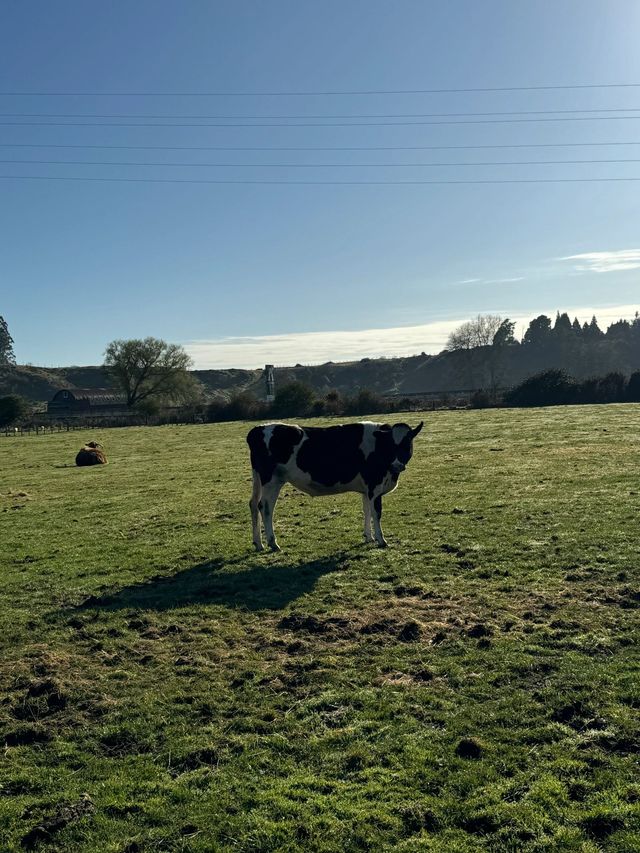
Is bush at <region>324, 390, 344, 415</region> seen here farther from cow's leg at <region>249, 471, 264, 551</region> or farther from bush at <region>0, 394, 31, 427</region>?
cow's leg at <region>249, 471, 264, 551</region>

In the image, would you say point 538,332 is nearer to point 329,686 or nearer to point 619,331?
point 619,331

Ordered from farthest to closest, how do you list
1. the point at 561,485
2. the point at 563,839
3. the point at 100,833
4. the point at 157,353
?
the point at 157,353
the point at 561,485
the point at 100,833
the point at 563,839

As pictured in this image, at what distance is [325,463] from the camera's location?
1265 cm

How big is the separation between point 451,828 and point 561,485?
14.6m

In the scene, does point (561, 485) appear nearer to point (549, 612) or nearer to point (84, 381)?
point (549, 612)

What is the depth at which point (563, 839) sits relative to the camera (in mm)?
3982

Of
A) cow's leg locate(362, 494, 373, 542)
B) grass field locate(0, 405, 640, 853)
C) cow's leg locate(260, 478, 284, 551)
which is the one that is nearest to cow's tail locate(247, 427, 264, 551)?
cow's leg locate(260, 478, 284, 551)

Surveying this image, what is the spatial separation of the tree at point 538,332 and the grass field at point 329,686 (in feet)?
439

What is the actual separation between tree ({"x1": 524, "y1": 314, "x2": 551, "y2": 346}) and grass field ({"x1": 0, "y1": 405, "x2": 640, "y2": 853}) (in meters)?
134

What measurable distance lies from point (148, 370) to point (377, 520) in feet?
271

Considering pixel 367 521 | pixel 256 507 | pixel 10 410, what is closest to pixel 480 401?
pixel 10 410

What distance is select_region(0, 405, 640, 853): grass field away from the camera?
4.30 m

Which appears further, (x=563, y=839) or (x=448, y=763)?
(x=448, y=763)

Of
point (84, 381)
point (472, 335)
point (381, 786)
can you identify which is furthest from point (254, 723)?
point (84, 381)
